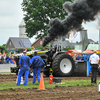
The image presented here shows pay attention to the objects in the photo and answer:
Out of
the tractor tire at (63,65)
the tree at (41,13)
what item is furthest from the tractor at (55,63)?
the tree at (41,13)

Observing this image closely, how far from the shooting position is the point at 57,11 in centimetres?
4700

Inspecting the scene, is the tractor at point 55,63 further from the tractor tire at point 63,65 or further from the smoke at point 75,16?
the smoke at point 75,16

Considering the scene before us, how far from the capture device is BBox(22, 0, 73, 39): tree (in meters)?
46.6

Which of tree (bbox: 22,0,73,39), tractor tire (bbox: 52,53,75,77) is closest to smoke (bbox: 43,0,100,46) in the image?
tractor tire (bbox: 52,53,75,77)

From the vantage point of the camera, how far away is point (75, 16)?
18.3 metres

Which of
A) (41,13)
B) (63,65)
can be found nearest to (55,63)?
(63,65)

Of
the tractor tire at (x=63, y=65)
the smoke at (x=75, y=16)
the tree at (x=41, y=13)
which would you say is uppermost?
the tree at (x=41, y=13)

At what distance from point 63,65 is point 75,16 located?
133 inches

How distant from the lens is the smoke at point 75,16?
57.4 ft

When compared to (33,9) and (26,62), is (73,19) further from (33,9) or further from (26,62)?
(33,9)

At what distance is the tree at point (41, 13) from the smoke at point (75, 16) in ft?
89.5

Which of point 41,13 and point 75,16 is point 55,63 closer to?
point 75,16

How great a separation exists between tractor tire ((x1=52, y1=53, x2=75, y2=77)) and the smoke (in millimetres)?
1697

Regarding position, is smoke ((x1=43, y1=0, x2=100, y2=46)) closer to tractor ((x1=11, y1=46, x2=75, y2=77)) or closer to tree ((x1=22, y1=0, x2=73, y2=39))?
tractor ((x1=11, y1=46, x2=75, y2=77))
